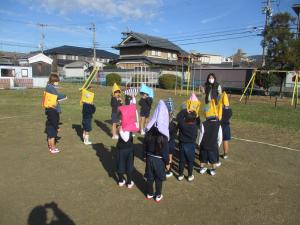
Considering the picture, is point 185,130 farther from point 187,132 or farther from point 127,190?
point 127,190

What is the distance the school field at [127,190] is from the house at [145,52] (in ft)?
123

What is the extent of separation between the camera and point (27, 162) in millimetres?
6254

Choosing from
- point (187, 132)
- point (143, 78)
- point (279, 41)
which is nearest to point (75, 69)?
point (143, 78)

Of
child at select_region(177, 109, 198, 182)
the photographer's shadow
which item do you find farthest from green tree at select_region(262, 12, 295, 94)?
the photographer's shadow

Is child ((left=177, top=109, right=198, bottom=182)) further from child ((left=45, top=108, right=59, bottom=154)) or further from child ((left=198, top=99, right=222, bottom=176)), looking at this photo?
child ((left=45, top=108, right=59, bottom=154))

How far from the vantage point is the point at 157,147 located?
4414 mm

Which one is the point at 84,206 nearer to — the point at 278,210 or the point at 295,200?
the point at 278,210

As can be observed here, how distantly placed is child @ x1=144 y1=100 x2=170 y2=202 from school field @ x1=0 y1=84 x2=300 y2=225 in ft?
1.29

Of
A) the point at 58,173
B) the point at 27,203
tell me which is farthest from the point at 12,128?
the point at 27,203

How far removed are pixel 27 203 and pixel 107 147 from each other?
11.0 ft

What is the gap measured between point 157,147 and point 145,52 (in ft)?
141

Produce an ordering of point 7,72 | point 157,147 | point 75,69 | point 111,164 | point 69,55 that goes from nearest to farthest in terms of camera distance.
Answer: point 157,147 < point 111,164 < point 7,72 < point 75,69 < point 69,55

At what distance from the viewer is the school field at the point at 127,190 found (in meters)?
4.05

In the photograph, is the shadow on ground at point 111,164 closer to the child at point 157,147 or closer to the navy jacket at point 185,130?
the child at point 157,147
